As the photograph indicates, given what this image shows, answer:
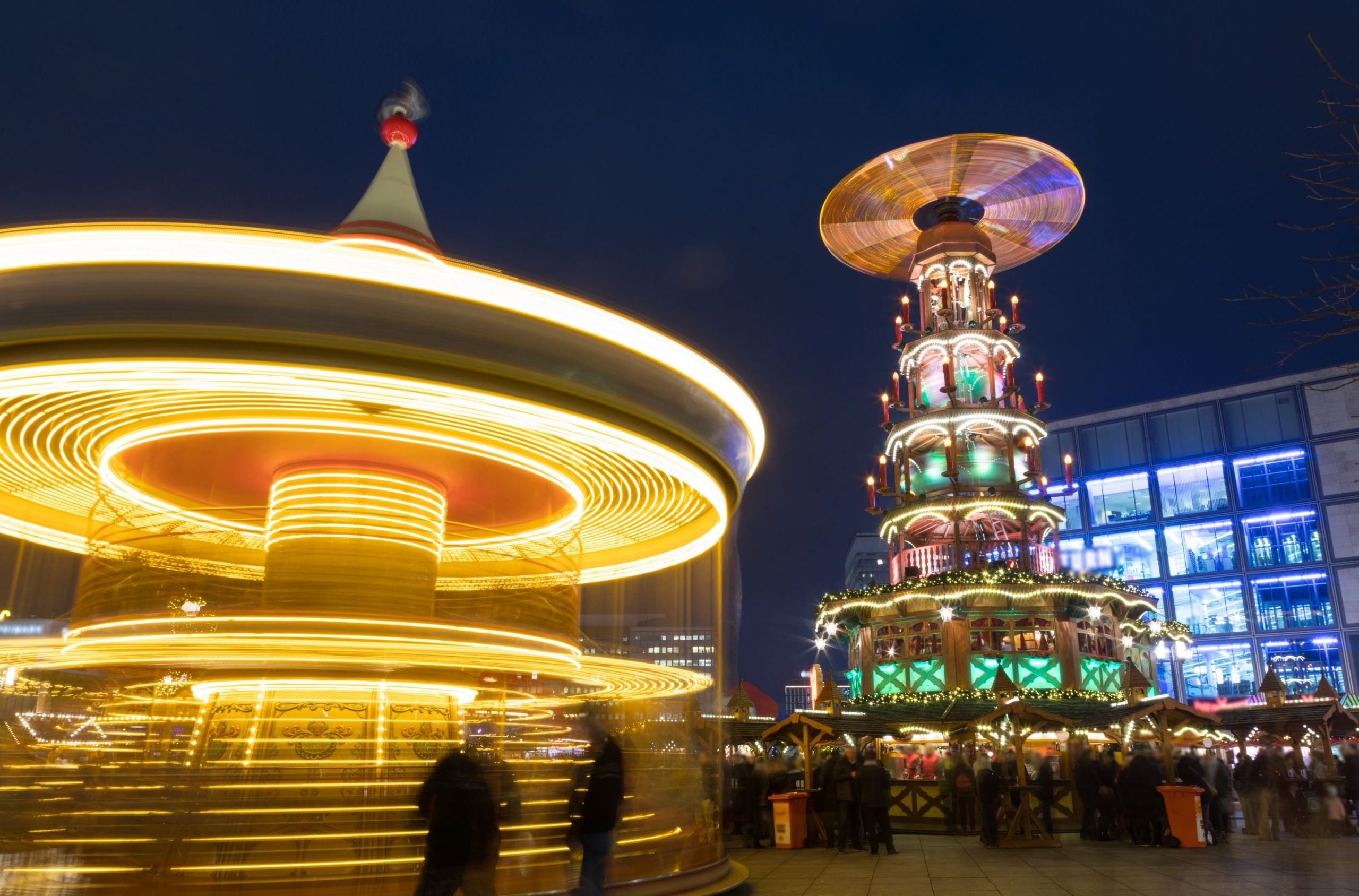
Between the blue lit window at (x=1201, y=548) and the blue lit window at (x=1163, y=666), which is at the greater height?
the blue lit window at (x=1201, y=548)

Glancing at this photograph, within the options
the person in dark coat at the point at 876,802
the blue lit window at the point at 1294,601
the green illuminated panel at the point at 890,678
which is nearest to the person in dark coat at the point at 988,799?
the person in dark coat at the point at 876,802

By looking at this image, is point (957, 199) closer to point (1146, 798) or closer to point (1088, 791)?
point (1088, 791)

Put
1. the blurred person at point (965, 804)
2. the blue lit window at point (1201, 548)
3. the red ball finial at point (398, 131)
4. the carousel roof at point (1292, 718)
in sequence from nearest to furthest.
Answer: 1. the red ball finial at point (398, 131)
2. the blurred person at point (965, 804)
3. the carousel roof at point (1292, 718)
4. the blue lit window at point (1201, 548)

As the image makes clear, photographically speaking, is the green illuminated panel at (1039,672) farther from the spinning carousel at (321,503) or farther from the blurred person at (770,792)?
the spinning carousel at (321,503)

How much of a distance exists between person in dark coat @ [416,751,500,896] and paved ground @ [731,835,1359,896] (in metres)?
4.99

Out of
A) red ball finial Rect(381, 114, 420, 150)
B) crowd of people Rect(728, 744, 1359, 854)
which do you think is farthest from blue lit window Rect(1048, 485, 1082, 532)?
red ball finial Rect(381, 114, 420, 150)

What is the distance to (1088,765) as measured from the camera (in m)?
17.6

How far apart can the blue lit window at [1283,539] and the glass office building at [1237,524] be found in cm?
7

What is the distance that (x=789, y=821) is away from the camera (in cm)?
1627

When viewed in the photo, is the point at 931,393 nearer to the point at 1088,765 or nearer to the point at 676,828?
the point at 1088,765

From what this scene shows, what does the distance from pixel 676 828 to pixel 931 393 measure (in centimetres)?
2626

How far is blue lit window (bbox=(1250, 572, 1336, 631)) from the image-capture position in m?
52.8

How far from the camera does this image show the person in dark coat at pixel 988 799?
16188 mm

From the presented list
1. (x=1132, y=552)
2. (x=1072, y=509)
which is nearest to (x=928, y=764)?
(x=1132, y=552)
